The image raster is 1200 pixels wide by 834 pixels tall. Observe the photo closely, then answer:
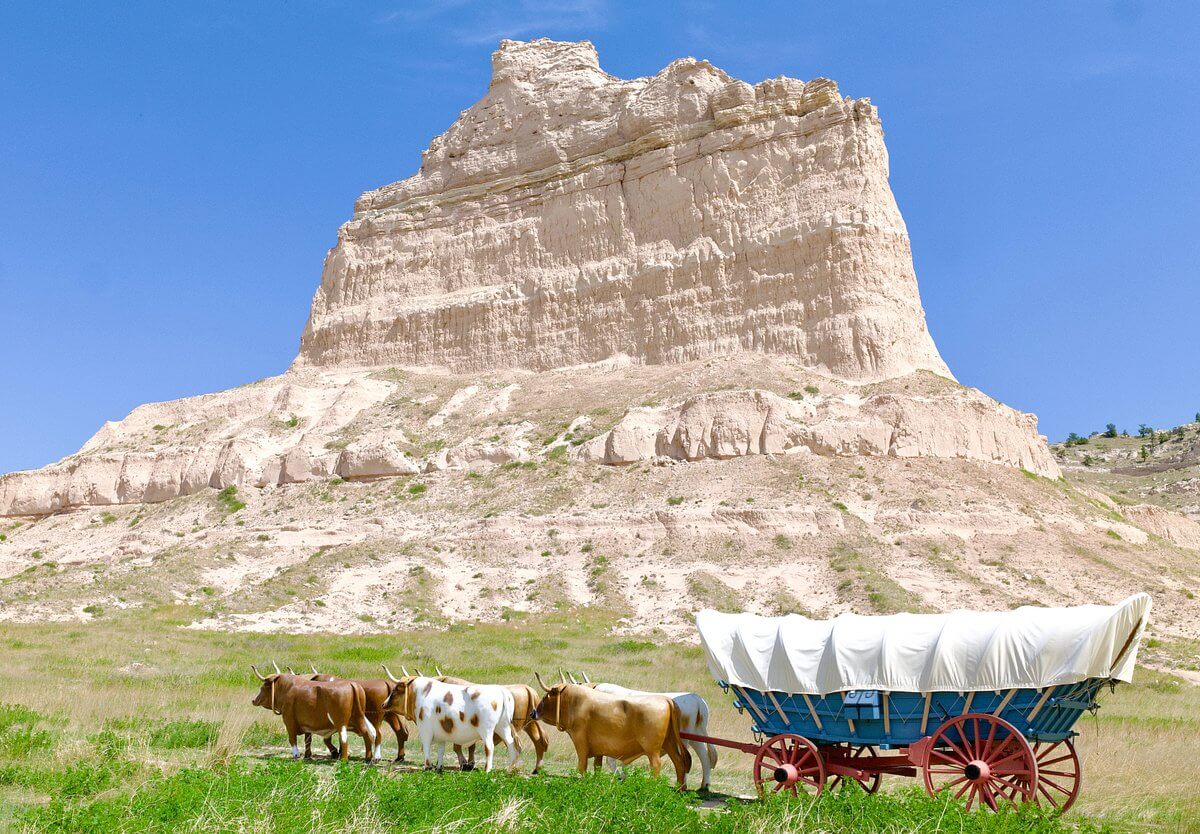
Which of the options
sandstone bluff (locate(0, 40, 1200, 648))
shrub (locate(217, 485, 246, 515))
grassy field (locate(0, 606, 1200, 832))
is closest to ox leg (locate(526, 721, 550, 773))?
grassy field (locate(0, 606, 1200, 832))

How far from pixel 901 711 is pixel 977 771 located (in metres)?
0.93

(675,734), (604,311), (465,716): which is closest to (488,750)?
(465,716)

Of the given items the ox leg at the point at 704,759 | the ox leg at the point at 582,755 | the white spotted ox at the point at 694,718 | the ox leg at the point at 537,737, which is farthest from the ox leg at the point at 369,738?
the ox leg at the point at 704,759

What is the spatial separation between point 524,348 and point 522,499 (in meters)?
20.0

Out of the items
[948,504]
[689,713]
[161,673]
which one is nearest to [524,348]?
[948,504]

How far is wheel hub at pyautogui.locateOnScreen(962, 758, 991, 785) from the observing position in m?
9.98

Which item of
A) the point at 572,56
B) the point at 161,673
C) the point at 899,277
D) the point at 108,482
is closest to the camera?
the point at 161,673

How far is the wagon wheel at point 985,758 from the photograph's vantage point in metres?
9.88

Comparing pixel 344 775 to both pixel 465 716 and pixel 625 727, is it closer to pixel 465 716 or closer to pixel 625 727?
pixel 465 716

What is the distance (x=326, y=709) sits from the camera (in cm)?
1311

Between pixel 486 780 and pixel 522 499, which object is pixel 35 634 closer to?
pixel 522 499

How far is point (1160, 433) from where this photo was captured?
336 ft

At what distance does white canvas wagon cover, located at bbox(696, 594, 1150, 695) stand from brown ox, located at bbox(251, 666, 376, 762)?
467 centimetres

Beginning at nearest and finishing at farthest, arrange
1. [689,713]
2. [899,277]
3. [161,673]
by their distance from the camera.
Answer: [689,713] → [161,673] → [899,277]
